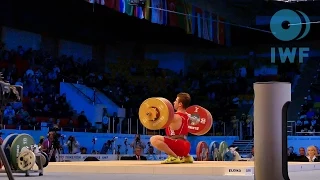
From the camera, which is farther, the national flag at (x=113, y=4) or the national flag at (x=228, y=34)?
the national flag at (x=228, y=34)

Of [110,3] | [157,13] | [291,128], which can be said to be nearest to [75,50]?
[157,13]

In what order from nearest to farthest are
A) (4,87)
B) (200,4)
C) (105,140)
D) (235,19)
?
(4,87) → (105,140) → (200,4) → (235,19)

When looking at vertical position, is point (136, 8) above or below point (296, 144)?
above

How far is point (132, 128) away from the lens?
74.7 ft

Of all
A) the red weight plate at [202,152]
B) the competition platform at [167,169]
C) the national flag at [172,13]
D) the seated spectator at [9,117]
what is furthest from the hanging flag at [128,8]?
the competition platform at [167,169]

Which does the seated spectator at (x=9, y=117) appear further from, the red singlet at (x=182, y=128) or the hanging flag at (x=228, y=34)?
the hanging flag at (x=228, y=34)

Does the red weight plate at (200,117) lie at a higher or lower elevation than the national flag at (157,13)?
lower

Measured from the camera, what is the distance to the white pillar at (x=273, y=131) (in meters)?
4.49

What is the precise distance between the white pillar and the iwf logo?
2272cm

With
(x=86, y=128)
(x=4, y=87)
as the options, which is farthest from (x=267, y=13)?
(x=4, y=87)

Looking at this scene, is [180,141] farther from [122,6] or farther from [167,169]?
[122,6]

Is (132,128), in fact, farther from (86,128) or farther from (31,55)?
(31,55)

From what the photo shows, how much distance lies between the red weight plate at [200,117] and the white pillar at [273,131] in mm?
6581

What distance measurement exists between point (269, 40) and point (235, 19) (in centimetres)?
194
